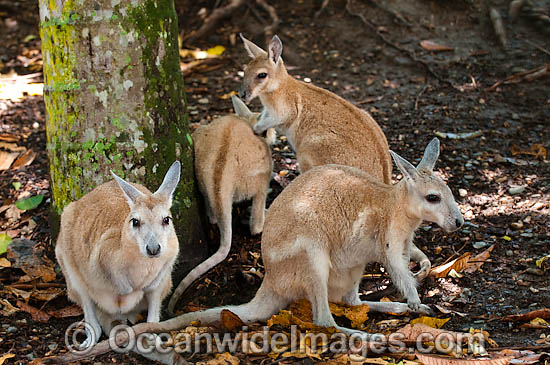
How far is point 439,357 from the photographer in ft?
13.4

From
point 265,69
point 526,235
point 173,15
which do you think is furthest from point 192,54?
point 526,235

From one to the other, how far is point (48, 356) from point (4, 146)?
350cm

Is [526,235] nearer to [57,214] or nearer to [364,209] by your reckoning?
[364,209]

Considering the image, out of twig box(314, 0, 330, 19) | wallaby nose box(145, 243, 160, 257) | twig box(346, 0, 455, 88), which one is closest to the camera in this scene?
wallaby nose box(145, 243, 160, 257)

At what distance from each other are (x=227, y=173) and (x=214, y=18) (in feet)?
16.8

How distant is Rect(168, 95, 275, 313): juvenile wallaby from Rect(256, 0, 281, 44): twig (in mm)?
3851

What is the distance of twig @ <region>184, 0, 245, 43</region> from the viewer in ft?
32.9

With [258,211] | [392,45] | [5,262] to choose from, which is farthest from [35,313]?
[392,45]

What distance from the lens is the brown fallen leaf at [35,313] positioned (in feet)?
16.7

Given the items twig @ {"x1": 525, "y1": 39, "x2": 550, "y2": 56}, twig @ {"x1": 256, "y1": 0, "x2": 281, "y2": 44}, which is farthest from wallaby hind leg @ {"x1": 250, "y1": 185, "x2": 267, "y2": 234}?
twig @ {"x1": 525, "y1": 39, "x2": 550, "y2": 56}

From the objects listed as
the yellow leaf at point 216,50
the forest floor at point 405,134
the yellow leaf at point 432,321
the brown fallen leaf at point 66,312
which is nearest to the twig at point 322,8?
the forest floor at point 405,134

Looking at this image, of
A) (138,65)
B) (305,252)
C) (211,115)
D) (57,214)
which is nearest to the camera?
(305,252)

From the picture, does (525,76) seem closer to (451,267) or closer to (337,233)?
(451,267)

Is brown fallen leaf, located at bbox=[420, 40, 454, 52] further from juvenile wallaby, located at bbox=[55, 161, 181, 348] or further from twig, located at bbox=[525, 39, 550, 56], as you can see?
juvenile wallaby, located at bbox=[55, 161, 181, 348]
